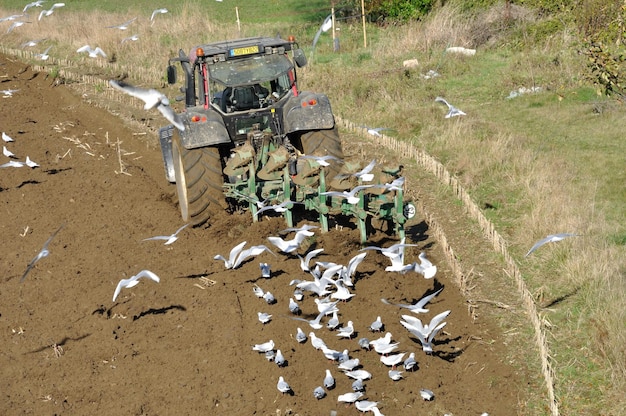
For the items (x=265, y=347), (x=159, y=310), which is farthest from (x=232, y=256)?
(x=265, y=347)

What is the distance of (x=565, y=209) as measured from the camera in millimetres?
8984

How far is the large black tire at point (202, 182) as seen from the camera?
28.4 ft

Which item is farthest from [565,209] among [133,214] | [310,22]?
[310,22]

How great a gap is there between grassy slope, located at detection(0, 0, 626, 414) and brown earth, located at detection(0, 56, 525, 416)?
0.76 metres

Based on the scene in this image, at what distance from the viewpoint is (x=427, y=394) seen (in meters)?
5.65

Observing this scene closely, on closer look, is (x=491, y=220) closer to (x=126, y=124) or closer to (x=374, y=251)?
(x=374, y=251)

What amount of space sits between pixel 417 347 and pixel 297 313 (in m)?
1.09

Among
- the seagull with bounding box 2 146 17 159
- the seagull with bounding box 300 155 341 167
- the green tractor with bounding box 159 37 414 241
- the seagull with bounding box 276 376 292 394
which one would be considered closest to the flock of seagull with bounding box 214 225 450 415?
the seagull with bounding box 276 376 292 394

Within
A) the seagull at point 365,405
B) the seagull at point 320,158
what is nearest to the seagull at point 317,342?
the seagull at point 365,405

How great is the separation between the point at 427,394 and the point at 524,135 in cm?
748

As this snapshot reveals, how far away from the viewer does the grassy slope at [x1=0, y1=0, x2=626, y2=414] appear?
6770 millimetres

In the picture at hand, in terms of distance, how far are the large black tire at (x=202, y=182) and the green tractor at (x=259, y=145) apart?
10 mm

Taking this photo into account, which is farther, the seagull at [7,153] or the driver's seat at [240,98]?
the seagull at [7,153]

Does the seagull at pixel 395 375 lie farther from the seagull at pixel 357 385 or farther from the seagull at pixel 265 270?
the seagull at pixel 265 270
